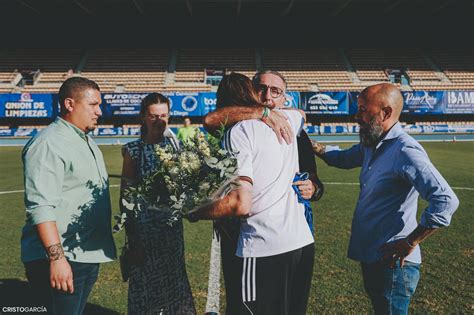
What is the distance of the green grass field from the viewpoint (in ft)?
12.7

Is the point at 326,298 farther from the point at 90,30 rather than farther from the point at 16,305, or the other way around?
the point at 90,30

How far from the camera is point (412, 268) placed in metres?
2.54

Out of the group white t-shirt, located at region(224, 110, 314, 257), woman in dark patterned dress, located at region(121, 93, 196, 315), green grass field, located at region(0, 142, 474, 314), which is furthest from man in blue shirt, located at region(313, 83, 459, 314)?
woman in dark patterned dress, located at region(121, 93, 196, 315)

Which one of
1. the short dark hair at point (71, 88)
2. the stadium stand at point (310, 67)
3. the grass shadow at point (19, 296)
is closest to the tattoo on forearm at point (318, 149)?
the short dark hair at point (71, 88)

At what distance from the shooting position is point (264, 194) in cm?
212

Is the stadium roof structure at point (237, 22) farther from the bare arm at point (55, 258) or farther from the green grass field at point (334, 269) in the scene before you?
the bare arm at point (55, 258)

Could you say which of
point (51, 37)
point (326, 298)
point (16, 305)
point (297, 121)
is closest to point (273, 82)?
point (297, 121)

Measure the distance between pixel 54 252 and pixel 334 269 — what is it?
3437 mm

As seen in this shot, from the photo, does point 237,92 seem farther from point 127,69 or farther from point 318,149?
point 127,69

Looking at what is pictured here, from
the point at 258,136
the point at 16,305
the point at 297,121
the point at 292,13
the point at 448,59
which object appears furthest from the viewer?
the point at 448,59

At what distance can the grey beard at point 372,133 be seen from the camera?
2.63 metres

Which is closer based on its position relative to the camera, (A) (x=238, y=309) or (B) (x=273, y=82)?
(A) (x=238, y=309)

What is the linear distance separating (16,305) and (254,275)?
9.77 ft

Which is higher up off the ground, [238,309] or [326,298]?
[238,309]
